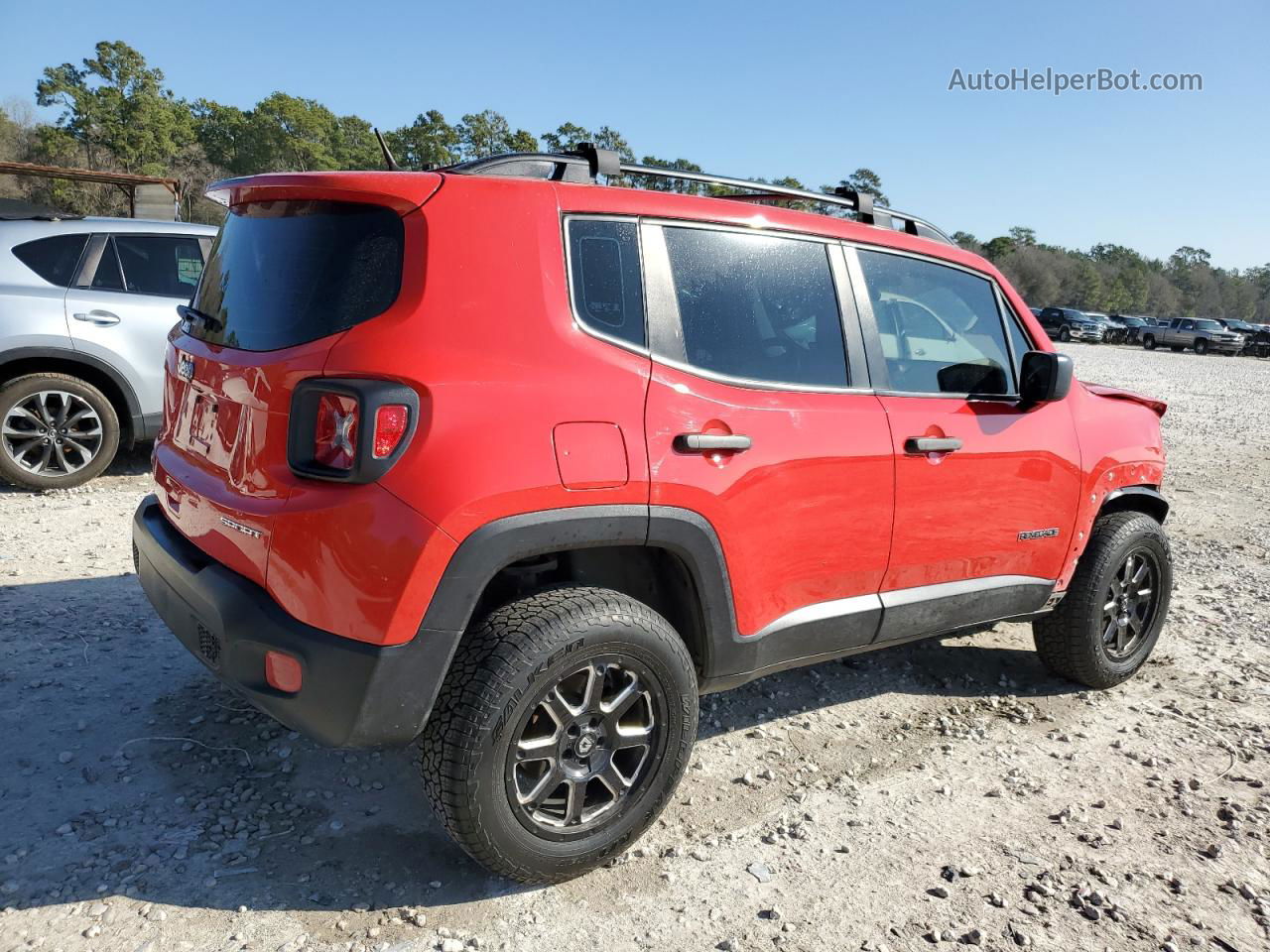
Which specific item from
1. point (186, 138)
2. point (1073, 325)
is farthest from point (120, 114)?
point (1073, 325)

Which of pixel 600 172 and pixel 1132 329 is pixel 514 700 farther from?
pixel 1132 329

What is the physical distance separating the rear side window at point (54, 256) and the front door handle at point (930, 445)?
575 cm

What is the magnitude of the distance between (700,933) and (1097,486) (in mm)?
2585

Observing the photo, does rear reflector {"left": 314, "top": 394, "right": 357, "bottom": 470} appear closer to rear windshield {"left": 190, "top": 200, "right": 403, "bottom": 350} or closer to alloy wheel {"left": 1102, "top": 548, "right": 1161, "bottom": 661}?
rear windshield {"left": 190, "top": 200, "right": 403, "bottom": 350}

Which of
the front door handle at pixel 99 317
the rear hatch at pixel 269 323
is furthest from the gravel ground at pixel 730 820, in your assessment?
the front door handle at pixel 99 317

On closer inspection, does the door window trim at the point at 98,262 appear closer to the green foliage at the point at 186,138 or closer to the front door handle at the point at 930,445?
the front door handle at the point at 930,445

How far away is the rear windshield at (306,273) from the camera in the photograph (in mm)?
2285

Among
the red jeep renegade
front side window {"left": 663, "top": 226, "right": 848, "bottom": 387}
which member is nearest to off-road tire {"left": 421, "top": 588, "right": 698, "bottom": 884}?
the red jeep renegade

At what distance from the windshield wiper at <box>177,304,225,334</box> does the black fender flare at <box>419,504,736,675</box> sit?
112 cm

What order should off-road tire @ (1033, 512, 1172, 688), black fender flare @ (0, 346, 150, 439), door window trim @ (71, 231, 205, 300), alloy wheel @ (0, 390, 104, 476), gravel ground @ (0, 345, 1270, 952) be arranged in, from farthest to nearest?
1. door window trim @ (71, 231, 205, 300)
2. alloy wheel @ (0, 390, 104, 476)
3. black fender flare @ (0, 346, 150, 439)
4. off-road tire @ (1033, 512, 1172, 688)
5. gravel ground @ (0, 345, 1270, 952)

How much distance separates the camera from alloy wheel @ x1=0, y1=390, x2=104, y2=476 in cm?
600

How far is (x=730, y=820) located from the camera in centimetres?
294

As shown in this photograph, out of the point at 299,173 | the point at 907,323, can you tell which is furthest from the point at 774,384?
the point at 299,173

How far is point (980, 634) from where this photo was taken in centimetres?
482
